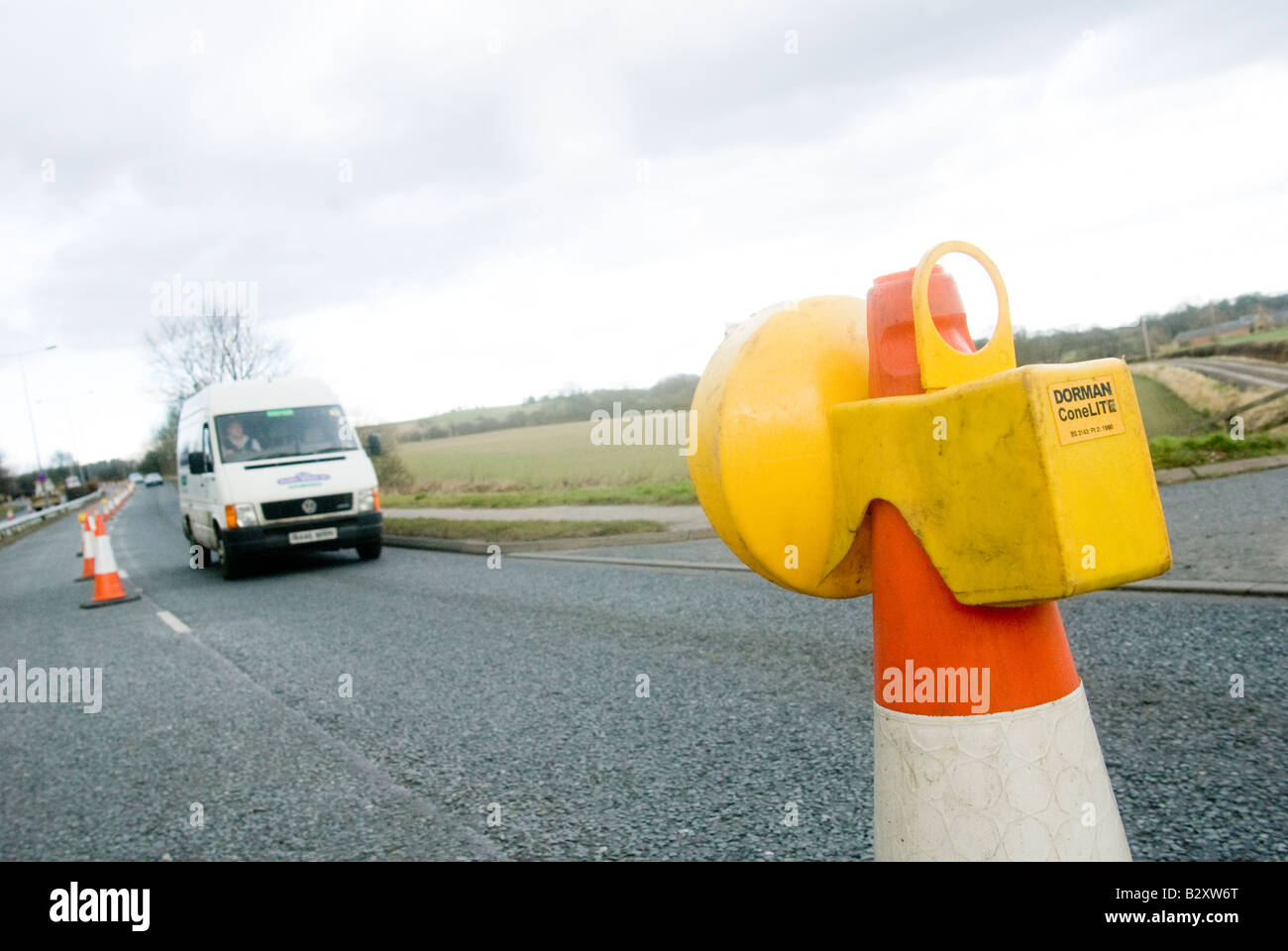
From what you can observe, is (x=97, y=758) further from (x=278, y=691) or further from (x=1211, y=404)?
(x=1211, y=404)

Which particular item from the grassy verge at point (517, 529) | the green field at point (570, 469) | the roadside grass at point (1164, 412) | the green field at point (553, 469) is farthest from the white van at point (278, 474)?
the roadside grass at point (1164, 412)

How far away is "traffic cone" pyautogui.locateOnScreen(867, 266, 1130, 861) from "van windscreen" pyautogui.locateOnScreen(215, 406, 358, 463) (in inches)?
489

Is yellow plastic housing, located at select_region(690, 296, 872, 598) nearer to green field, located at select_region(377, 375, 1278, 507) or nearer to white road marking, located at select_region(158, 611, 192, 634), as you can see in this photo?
green field, located at select_region(377, 375, 1278, 507)

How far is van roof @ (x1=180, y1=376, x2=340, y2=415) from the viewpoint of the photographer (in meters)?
13.1

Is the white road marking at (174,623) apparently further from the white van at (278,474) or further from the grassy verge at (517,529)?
the grassy verge at (517,529)

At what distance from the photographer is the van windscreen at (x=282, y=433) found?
12.8 meters

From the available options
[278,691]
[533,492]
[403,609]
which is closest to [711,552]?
[403,609]

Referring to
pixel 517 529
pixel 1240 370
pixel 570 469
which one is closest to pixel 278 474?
pixel 517 529

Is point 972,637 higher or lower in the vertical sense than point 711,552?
higher

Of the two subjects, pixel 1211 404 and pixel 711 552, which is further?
pixel 1211 404

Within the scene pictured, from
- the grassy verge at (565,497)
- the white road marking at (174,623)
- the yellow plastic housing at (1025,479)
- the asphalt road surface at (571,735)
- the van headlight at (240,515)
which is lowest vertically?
the white road marking at (174,623)

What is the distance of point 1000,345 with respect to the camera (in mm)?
1459

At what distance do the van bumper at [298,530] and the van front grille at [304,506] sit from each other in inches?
5.4
